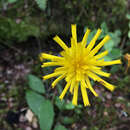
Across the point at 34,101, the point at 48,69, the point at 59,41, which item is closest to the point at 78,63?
the point at 59,41

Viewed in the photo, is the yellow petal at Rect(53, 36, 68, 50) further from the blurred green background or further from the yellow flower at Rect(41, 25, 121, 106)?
the blurred green background

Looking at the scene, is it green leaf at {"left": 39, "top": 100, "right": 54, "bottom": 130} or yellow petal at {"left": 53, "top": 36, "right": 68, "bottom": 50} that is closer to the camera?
yellow petal at {"left": 53, "top": 36, "right": 68, "bottom": 50}

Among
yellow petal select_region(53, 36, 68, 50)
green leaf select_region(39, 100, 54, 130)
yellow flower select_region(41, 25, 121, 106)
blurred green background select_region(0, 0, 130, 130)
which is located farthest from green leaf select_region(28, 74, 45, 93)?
yellow petal select_region(53, 36, 68, 50)

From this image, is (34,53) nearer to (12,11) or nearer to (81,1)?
(12,11)

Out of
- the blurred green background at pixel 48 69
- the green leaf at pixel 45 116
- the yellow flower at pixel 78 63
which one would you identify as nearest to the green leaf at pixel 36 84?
the blurred green background at pixel 48 69

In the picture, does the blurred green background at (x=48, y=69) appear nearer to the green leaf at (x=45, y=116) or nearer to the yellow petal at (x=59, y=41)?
the green leaf at (x=45, y=116)

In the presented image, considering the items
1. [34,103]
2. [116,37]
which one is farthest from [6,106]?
[116,37]

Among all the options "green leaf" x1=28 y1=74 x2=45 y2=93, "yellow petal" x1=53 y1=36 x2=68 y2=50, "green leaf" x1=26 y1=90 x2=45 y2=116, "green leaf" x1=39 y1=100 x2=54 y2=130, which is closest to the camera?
"yellow petal" x1=53 y1=36 x2=68 y2=50
